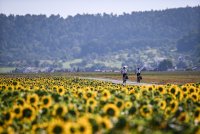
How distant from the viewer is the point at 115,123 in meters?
7.29

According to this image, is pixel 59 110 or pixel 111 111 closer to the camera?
pixel 111 111

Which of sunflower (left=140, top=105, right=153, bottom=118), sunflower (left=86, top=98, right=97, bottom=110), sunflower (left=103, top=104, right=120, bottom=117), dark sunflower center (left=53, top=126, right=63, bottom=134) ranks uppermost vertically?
sunflower (left=86, top=98, right=97, bottom=110)

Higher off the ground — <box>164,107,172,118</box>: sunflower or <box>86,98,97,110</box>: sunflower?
<box>86,98,97,110</box>: sunflower

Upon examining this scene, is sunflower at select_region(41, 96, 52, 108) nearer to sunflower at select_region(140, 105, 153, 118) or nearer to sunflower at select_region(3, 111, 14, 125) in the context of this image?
sunflower at select_region(3, 111, 14, 125)

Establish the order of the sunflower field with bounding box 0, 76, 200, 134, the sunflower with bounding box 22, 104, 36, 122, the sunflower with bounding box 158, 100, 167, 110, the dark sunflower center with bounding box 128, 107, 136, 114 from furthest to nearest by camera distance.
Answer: the sunflower with bounding box 158, 100, 167, 110
the dark sunflower center with bounding box 128, 107, 136, 114
the sunflower with bounding box 22, 104, 36, 122
the sunflower field with bounding box 0, 76, 200, 134

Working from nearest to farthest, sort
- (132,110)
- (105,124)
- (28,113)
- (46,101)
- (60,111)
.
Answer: (105,124) < (60,111) < (28,113) < (132,110) < (46,101)

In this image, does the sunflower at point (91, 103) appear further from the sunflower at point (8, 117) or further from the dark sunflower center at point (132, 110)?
the sunflower at point (8, 117)

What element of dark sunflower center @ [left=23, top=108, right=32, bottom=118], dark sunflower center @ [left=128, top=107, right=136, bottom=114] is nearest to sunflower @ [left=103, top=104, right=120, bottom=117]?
dark sunflower center @ [left=128, top=107, right=136, bottom=114]

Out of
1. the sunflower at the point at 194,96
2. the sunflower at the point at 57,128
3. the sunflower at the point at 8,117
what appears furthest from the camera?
the sunflower at the point at 194,96

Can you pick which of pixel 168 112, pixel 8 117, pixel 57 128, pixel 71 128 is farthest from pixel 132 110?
pixel 71 128

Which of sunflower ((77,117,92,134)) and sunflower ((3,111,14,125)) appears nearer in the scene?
sunflower ((77,117,92,134))

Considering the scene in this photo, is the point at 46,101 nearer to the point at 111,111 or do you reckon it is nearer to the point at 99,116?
the point at 111,111

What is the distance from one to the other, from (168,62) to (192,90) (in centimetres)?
18850

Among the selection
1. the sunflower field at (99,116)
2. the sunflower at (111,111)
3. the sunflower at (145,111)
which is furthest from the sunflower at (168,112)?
the sunflower at (111,111)
